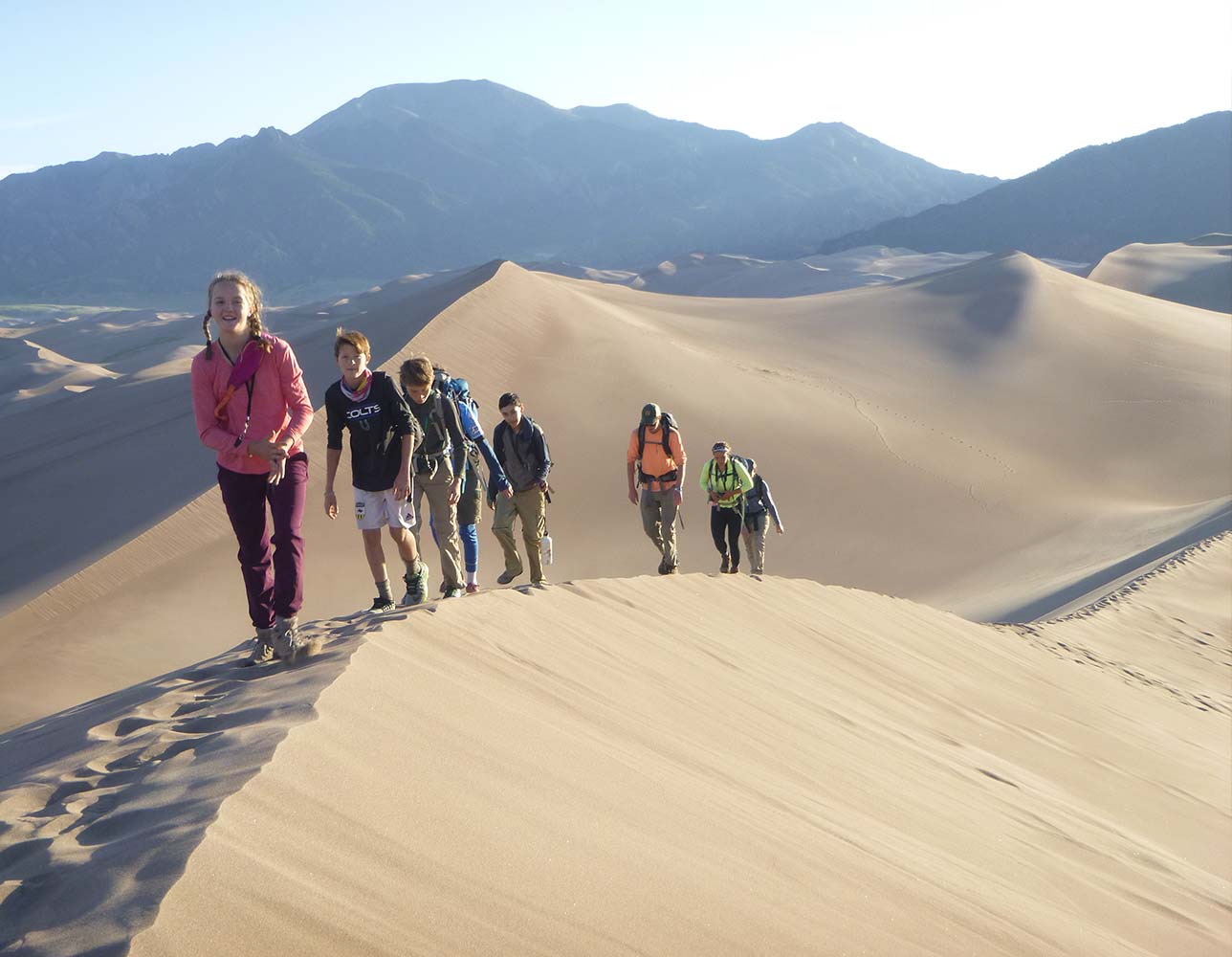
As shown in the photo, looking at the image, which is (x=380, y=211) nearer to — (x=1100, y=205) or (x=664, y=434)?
(x=1100, y=205)

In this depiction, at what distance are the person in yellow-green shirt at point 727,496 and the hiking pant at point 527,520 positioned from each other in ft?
6.76

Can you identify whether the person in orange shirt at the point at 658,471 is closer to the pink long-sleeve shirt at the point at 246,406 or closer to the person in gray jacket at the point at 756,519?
the person in gray jacket at the point at 756,519

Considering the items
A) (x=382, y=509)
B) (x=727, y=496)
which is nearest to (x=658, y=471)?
(x=727, y=496)

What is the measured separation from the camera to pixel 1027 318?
31359 millimetres

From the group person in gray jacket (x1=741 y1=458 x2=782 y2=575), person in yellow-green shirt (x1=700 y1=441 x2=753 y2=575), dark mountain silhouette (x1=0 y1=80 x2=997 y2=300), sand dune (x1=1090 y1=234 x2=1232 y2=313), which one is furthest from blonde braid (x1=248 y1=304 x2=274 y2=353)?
dark mountain silhouette (x1=0 y1=80 x2=997 y2=300)

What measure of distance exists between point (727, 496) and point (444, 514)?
342cm

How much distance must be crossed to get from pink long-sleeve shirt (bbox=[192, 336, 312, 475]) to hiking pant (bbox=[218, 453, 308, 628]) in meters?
0.09

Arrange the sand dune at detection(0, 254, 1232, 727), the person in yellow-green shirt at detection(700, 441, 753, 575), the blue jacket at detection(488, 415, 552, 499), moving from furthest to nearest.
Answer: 1. the sand dune at detection(0, 254, 1232, 727)
2. the person in yellow-green shirt at detection(700, 441, 753, 575)
3. the blue jacket at detection(488, 415, 552, 499)

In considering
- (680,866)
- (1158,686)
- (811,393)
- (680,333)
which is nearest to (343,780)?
(680,866)

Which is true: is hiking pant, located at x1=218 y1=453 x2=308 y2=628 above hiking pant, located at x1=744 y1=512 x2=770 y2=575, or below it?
above

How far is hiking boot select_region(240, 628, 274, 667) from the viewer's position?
4.66 m

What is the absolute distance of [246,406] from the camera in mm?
4406

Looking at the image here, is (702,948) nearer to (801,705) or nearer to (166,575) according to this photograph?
(801,705)

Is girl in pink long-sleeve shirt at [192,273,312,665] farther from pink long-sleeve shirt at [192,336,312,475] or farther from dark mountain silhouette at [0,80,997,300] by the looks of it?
dark mountain silhouette at [0,80,997,300]
